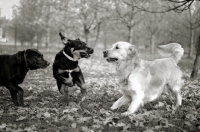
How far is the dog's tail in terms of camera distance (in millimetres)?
6295

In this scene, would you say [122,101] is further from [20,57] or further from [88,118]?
[20,57]

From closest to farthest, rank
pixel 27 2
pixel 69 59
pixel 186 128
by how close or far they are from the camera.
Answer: pixel 186 128 < pixel 69 59 < pixel 27 2

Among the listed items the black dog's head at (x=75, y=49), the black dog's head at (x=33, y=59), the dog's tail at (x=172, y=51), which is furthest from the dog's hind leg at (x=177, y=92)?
the black dog's head at (x=33, y=59)

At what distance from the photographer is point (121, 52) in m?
5.41

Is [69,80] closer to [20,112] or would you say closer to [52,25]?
[20,112]

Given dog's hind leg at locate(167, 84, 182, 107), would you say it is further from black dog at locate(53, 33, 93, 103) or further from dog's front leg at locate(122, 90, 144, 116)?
black dog at locate(53, 33, 93, 103)

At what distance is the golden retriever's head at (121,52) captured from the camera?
535 cm

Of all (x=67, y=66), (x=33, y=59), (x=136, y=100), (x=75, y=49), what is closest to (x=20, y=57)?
(x=33, y=59)

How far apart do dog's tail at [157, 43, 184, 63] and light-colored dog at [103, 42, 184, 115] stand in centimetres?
52

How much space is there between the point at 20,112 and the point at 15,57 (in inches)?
61.9

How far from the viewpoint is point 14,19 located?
26.6 metres

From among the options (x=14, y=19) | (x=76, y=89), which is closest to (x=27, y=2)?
(x=14, y=19)

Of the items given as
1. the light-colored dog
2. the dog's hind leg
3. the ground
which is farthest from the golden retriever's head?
the dog's hind leg

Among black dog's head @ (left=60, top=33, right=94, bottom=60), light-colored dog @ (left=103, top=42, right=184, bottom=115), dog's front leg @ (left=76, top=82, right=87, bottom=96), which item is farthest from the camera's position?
dog's front leg @ (left=76, top=82, right=87, bottom=96)
